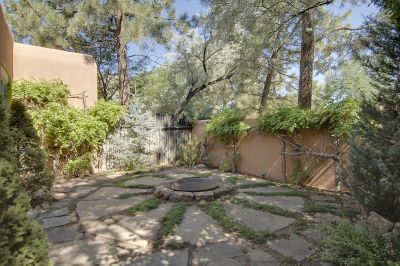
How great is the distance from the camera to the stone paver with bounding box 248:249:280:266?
2.51 m

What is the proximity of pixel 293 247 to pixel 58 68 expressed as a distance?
7.10 m

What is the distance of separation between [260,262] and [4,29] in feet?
20.5

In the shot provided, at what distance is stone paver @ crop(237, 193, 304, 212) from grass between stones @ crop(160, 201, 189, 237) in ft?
3.64

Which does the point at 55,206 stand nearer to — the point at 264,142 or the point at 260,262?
the point at 260,262

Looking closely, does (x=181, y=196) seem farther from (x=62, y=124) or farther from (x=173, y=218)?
(x=62, y=124)

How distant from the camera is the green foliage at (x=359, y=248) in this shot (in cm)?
201

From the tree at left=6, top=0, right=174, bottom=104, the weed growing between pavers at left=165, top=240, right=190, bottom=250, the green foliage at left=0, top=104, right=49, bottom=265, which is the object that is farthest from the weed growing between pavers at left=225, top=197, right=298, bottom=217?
the tree at left=6, top=0, right=174, bottom=104

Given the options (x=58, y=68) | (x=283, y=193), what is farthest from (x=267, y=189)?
(x=58, y=68)

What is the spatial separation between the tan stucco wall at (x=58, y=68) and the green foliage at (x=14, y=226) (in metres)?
6.23

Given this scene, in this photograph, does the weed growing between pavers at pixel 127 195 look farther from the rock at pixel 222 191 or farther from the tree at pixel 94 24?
the tree at pixel 94 24

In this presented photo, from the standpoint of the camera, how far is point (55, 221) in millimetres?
3555

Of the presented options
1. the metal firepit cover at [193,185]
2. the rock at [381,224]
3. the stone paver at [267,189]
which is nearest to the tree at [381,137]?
the rock at [381,224]

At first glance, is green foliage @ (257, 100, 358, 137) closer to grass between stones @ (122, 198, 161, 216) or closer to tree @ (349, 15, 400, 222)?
tree @ (349, 15, 400, 222)

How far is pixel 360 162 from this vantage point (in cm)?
263
